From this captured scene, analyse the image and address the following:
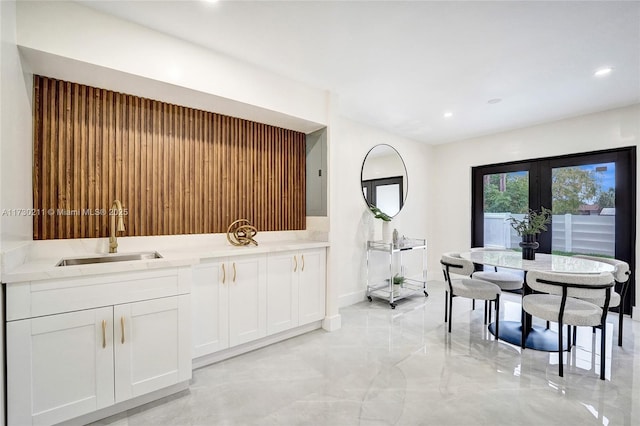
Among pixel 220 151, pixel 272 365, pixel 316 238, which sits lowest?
pixel 272 365

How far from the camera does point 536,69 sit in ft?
8.80

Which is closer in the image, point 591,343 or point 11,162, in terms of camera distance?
point 11,162

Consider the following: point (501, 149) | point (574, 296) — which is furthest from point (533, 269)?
point (501, 149)

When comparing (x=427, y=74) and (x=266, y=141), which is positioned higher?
(x=427, y=74)

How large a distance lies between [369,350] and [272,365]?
0.91m

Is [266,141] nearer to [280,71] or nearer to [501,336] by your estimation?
[280,71]

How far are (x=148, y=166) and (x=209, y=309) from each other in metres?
1.32

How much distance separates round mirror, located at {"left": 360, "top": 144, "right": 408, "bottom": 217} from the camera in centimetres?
433

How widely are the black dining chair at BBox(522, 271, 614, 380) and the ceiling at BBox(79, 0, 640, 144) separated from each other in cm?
183

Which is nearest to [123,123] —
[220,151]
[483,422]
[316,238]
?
[220,151]

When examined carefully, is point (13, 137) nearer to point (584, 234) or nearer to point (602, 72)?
point (602, 72)

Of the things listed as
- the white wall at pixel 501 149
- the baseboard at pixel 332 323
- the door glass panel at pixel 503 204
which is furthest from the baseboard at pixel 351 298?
the door glass panel at pixel 503 204

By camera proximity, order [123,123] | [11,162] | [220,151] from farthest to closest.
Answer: [220,151] → [123,123] → [11,162]

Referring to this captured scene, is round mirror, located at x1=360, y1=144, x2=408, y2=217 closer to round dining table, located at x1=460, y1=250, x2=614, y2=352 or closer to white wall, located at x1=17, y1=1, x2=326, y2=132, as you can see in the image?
round dining table, located at x1=460, y1=250, x2=614, y2=352
